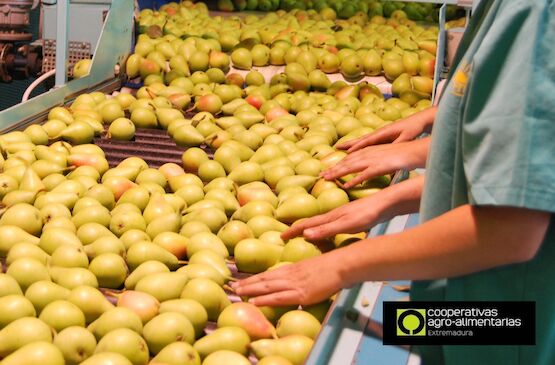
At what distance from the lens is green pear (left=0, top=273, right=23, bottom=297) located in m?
1.70

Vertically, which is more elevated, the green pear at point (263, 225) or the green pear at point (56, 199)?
the green pear at point (263, 225)

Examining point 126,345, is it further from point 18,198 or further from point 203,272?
point 18,198

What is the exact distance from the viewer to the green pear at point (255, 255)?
6.46 ft

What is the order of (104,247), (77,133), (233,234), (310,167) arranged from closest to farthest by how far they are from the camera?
1. (104,247)
2. (233,234)
3. (310,167)
4. (77,133)

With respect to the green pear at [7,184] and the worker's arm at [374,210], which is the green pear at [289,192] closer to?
the worker's arm at [374,210]

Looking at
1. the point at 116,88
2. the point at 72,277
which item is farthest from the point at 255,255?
the point at 116,88

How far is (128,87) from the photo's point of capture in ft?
12.3

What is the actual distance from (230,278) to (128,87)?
2115mm

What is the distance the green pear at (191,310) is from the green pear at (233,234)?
40 cm

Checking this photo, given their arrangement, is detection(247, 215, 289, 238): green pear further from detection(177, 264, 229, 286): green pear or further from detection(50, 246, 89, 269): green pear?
detection(50, 246, 89, 269): green pear

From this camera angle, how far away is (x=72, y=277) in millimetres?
1802

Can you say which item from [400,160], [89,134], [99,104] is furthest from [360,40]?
[400,160]

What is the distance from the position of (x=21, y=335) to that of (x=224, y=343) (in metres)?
0.42

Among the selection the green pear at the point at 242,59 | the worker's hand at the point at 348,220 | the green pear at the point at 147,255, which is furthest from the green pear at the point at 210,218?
the green pear at the point at 242,59
